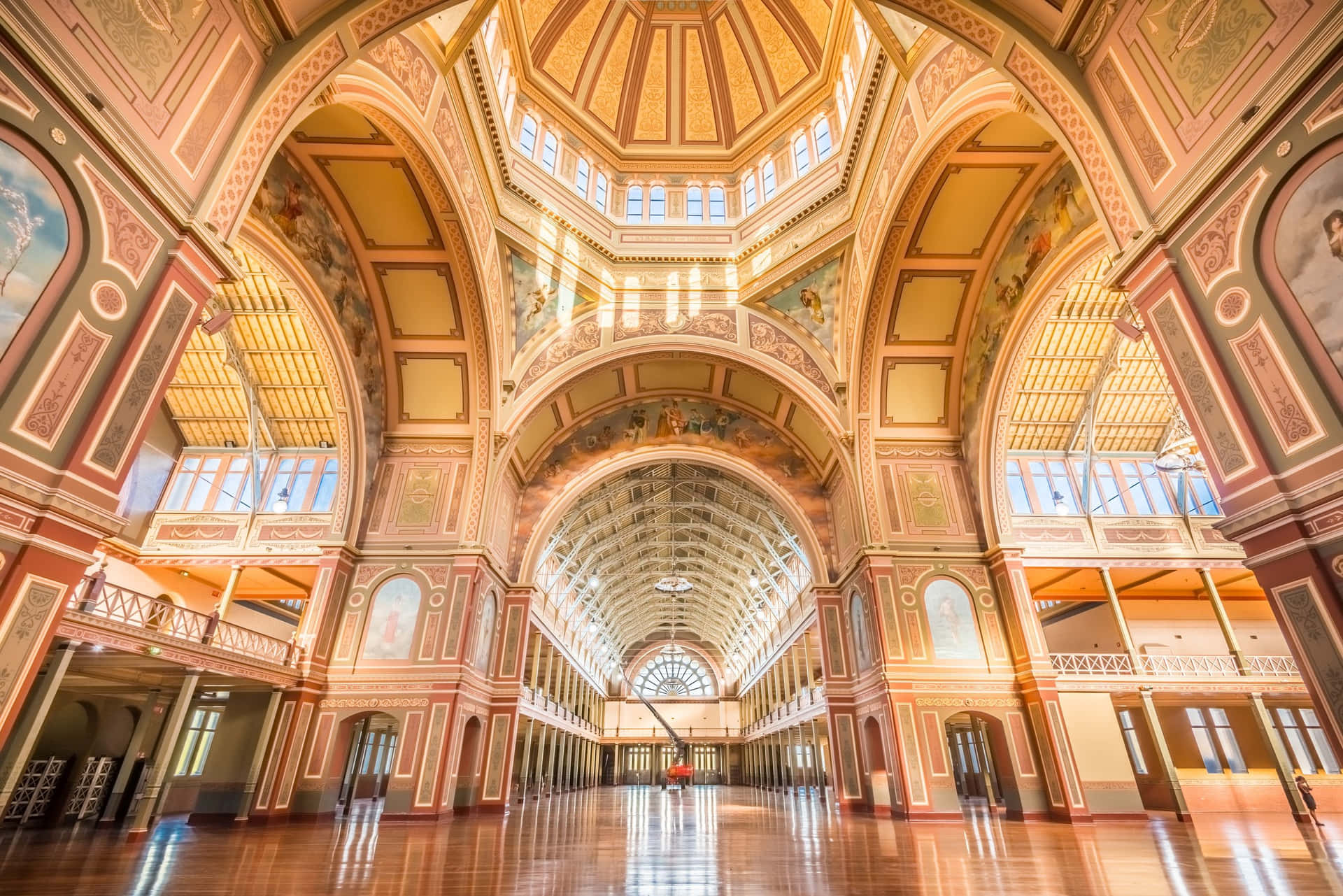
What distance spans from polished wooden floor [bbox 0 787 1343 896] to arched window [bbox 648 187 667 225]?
17.6m

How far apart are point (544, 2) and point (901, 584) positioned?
1972cm

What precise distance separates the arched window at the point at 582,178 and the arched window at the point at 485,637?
42.7ft

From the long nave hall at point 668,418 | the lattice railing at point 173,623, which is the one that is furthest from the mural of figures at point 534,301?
the lattice railing at point 173,623

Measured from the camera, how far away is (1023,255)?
1518 cm

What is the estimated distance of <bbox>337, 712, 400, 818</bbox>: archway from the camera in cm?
2080

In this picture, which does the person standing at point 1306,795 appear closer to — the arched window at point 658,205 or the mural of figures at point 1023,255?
the mural of figures at point 1023,255

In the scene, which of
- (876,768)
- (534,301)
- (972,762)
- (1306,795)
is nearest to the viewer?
(1306,795)

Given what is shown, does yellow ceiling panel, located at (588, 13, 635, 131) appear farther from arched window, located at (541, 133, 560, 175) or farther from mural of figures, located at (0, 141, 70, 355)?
mural of figures, located at (0, 141, 70, 355)

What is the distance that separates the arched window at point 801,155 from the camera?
63.0 ft

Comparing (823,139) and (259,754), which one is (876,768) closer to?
(259,754)

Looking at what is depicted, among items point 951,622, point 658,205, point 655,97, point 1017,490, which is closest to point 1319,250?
point 951,622

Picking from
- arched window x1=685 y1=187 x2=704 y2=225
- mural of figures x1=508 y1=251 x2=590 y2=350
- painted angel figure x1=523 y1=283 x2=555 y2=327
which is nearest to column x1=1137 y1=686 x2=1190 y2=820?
arched window x1=685 y1=187 x2=704 y2=225

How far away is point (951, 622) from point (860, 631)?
2.83 metres

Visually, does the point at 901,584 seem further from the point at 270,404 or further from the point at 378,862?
the point at 270,404
